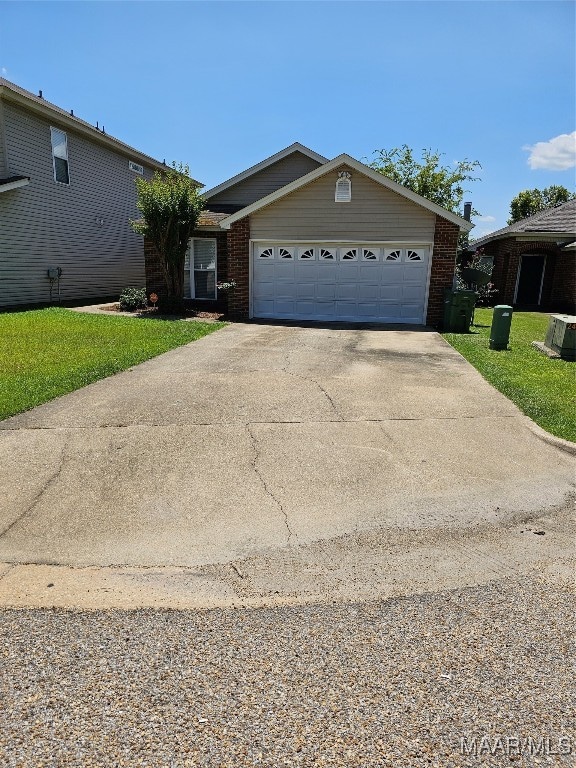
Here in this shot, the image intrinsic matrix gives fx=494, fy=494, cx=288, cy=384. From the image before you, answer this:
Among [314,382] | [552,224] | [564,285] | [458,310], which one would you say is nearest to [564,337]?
[458,310]

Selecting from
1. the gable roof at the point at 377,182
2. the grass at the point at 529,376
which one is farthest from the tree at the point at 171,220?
the grass at the point at 529,376

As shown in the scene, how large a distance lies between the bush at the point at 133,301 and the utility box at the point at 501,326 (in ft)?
37.1

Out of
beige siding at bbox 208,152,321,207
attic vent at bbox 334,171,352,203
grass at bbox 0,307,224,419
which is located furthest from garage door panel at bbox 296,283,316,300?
beige siding at bbox 208,152,321,207

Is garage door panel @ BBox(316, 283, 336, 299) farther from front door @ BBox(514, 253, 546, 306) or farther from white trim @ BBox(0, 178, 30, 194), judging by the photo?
front door @ BBox(514, 253, 546, 306)

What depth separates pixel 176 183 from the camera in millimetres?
15570

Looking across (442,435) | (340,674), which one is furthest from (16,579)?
(442,435)

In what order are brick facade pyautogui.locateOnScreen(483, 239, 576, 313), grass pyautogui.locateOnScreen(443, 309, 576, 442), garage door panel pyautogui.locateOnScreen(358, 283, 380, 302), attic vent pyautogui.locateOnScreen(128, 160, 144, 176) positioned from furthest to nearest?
attic vent pyautogui.locateOnScreen(128, 160, 144, 176) → brick facade pyautogui.locateOnScreen(483, 239, 576, 313) → garage door panel pyautogui.locateOnScreen(358, 283, 380, 302) → grass pyautogui.locateOnScreen(443, 309, 576, 442)

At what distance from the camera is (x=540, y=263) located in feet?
73.2

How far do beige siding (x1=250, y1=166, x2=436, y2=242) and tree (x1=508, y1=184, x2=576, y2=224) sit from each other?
131 ft

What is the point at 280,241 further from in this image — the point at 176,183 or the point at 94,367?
the point at 94,367

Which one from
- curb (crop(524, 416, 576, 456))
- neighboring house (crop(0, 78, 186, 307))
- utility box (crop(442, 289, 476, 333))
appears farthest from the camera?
neighboring house (crop(0, 78, 186, 307))

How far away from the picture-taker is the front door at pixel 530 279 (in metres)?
22.3

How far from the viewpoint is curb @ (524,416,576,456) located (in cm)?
552

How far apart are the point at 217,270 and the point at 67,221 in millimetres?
6212
